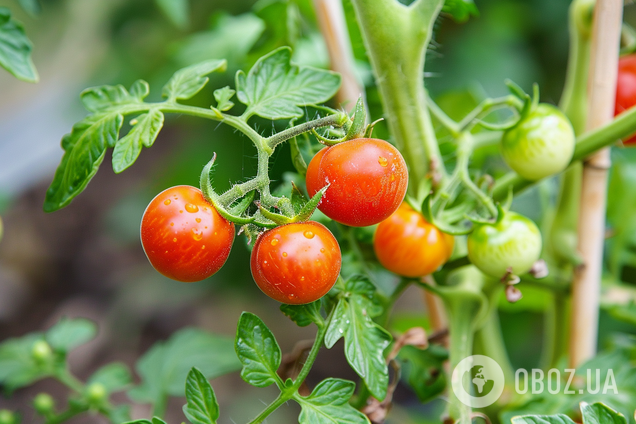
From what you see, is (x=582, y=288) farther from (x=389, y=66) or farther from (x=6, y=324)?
(x=6, y=324)

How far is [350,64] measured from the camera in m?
0.77

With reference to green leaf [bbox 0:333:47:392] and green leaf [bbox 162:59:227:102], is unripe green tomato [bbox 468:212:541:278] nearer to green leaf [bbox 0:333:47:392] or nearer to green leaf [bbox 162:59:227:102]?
green leaf [bbox 162:59:227:102]

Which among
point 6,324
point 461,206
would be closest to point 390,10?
point 461,206

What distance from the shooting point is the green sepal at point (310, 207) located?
14.7 inches

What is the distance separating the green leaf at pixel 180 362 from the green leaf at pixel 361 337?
12.4 inches

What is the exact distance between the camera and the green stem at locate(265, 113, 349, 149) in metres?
0.39

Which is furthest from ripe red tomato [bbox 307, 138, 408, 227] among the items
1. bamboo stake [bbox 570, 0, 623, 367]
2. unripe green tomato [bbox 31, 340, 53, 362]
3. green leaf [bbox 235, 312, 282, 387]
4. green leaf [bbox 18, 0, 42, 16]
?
unripe green tomato [bbox 31, 340, 53, 362]

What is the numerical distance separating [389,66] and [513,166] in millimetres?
171

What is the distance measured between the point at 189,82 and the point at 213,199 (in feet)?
0.46

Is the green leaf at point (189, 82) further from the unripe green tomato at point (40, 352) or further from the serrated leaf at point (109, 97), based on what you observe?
the unripe green tomato at point (40, 352)

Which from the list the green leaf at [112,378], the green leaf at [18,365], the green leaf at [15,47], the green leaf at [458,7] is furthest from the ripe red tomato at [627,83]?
the green leaf at [18,365]

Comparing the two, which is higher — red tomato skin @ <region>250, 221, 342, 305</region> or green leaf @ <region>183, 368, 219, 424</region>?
red tomato skin @ <region>250, 221, 342, 305</region>

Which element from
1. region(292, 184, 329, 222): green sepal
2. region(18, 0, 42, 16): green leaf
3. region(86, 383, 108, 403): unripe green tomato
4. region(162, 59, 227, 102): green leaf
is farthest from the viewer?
region(86, 383, 108, 403): unripe green tomato

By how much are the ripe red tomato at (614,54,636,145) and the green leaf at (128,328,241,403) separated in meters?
0.62
